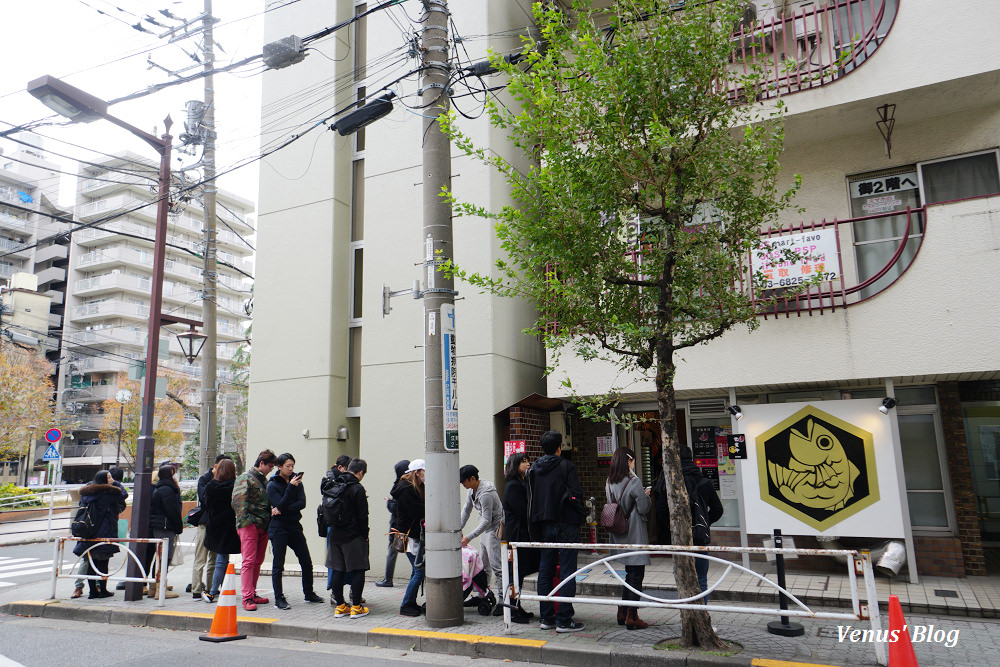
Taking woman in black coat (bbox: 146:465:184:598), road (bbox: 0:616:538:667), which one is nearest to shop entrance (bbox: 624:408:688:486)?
road (bbox: 0:616:538:667)

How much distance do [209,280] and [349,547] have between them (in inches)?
303

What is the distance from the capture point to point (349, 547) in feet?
25.1

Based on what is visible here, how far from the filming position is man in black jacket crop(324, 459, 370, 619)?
7609 millimetres

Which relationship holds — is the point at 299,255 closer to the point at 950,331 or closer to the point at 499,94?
the point at 499,94

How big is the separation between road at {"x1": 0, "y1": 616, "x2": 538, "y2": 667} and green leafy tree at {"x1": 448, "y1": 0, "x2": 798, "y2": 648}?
3002 mm

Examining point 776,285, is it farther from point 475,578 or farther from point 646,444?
point 475,578

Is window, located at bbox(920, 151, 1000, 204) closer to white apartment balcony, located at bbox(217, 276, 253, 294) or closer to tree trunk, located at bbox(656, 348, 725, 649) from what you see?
tree trunk, located at bbox(656, 348, 725, 649)

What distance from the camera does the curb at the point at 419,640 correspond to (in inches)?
221

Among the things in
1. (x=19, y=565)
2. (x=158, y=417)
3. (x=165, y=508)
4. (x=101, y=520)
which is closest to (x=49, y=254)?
(x=158, y=417)

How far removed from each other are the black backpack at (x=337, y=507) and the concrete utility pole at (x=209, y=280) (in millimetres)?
5493

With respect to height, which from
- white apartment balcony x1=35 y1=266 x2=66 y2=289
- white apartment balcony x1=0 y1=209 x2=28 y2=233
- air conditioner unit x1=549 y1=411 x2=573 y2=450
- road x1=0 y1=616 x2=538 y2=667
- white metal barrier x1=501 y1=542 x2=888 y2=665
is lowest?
road x1=0 y1=616 x2=538 y2=667

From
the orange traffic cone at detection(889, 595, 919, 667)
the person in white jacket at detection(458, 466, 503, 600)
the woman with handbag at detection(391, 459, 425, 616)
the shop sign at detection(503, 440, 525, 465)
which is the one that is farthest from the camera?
the shop sign at detection(503, 440, 525, 465)

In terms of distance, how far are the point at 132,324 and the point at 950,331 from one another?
177 ft

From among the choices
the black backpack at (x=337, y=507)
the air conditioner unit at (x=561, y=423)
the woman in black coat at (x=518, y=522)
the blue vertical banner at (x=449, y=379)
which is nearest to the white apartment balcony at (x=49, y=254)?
the air conditioner unit at (x=561, y=423)
